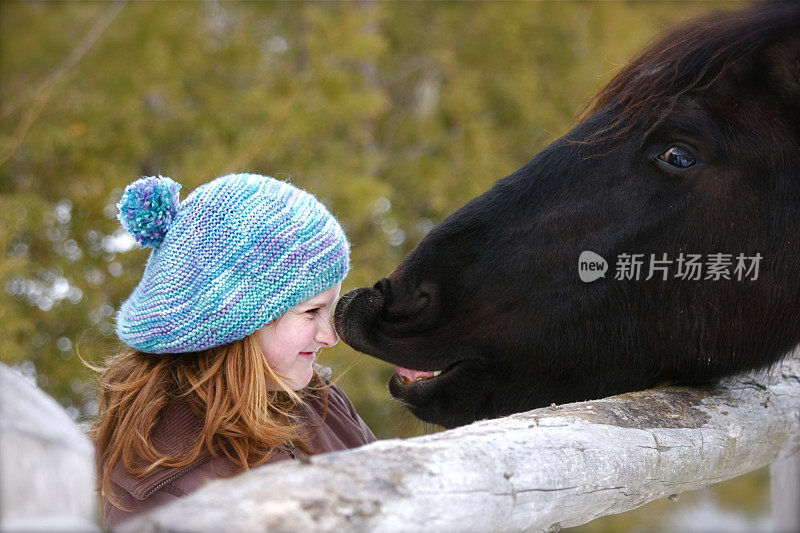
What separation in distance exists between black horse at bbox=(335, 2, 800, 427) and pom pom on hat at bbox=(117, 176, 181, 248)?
38cm

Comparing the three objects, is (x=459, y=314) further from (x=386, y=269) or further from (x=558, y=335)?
(x=386, y=269)

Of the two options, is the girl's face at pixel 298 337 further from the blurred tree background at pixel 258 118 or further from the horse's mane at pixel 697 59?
the horse's mane at pixel 697 59

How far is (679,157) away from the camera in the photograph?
1.50 metres

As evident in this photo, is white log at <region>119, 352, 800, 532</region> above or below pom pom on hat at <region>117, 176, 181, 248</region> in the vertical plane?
above

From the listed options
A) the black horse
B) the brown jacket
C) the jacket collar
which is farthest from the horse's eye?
the jacket collar

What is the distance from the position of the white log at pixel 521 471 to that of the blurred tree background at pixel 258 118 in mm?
723

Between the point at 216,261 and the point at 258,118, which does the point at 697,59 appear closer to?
the point at 216,261

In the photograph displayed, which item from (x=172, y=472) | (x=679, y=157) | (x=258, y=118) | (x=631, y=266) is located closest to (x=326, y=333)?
(x=172, y=472)

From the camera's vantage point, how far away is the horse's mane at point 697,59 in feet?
5.04

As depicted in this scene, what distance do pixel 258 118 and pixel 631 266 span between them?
2786 millimetres

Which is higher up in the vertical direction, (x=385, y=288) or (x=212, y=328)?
(x=385, y=288)

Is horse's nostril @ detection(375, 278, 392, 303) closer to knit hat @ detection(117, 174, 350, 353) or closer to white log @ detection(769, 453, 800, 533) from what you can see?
knit hat @ detection(117, 174, 350, 353)

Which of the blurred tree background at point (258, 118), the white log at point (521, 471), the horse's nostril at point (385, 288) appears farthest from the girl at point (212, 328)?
the white log at point (521, 471)

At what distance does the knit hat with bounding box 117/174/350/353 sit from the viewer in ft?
4.29
